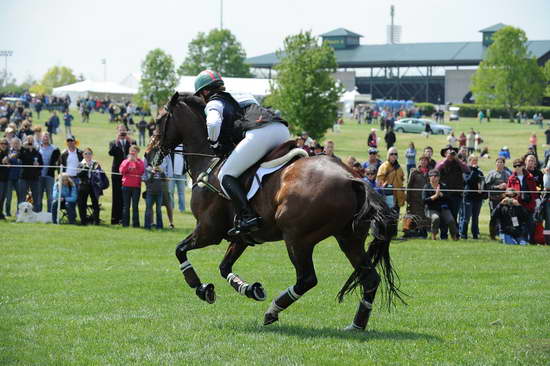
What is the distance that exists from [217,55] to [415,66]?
3300 cm

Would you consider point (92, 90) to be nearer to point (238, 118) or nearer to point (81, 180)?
point (81, 180)

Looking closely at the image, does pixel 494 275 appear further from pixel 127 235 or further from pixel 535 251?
pixel 127 235

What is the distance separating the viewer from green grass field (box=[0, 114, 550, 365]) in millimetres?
7555

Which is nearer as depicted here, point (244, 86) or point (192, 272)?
point (192, 272)

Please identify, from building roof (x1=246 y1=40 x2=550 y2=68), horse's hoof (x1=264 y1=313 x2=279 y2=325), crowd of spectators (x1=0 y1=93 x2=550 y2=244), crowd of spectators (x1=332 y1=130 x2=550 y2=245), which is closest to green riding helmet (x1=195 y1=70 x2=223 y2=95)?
horse's hoof (x1=264 y1=313 x2=279 y2=325)

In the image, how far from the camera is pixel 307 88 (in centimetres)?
5409

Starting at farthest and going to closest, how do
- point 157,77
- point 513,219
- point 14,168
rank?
1. point 157,77
2. point 14,168
3. point 513,219

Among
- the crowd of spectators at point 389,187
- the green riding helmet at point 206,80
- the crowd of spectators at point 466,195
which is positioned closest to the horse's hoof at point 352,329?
the green riding helmet at point 206,80

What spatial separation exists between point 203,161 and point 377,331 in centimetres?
313

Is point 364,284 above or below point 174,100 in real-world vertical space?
below

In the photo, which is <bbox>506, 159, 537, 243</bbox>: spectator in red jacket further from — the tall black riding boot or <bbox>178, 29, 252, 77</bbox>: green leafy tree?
<bbox>178, 29, 252, 77</bbox>: green leafy tree

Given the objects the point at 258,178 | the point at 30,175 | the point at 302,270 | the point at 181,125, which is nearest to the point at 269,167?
the point at 258,178

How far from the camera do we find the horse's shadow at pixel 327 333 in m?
8.30

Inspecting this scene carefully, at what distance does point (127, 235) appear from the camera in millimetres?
18781
